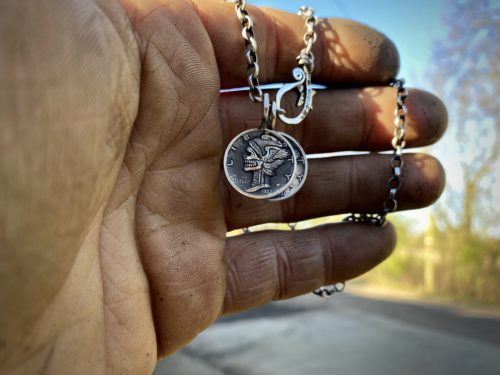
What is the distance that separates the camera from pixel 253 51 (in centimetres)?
218

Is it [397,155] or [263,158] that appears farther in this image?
[397,155]

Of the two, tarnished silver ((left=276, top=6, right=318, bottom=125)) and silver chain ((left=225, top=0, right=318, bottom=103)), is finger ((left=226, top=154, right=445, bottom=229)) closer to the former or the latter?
tarnished silver ((left=276, top=6, right=318, bottom=125))

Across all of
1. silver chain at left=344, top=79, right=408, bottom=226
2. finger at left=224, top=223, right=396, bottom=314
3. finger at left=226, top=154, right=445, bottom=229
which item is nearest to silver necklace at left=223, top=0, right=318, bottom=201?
finger at left=226, top=154, right=445, bottom=229

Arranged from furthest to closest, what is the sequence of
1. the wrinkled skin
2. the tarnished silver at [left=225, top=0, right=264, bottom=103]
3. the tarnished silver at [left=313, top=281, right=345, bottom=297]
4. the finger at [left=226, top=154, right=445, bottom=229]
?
the tarnished silver at [left=313, top=281, right=345, bottom=297] < the finger at [left=226, top=154, right=445, bottom=229] < the tarnished silver at [left=225, top=0, right=264, bottom=103] < the wrinkled skin

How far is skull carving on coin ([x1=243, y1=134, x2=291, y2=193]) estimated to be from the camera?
210cm

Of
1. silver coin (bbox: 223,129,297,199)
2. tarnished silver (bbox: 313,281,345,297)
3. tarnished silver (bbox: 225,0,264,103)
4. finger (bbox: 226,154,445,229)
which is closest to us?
silver coin (bbox: 223,129,297,199)

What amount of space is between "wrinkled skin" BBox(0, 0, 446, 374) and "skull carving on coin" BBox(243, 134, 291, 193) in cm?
14

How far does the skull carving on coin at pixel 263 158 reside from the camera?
2.10 m

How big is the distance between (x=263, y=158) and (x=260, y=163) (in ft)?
0.10

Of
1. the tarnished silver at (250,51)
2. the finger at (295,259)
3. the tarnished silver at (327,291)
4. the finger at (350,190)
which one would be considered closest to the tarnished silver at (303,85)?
the tarnished silver at (250,51)

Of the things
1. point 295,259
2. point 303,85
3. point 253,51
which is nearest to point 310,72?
point 303,85

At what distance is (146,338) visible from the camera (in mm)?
1834

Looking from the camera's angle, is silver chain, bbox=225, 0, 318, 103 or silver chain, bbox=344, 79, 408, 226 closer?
silver chain, bbox=225, 0, 318, 103

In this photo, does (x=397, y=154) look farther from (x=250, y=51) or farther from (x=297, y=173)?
(x=250, y=51)
